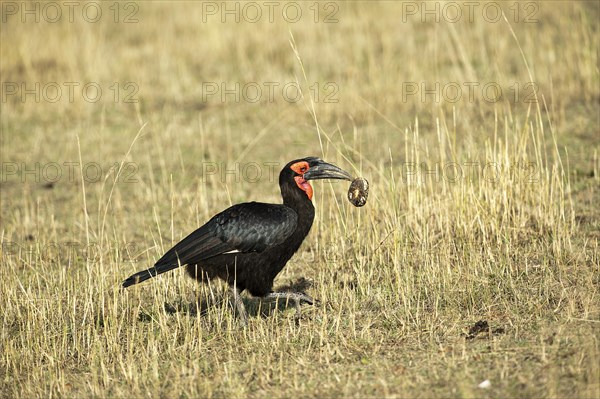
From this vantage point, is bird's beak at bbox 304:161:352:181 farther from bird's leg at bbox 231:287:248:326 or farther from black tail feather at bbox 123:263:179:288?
black tail feather at bbox 123:263:179:288

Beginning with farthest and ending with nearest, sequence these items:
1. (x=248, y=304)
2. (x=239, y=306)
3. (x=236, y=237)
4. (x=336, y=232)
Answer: (x=336, y=232)
(x=248, y=304)
(x=239, y=306)
(x=236, y=237)

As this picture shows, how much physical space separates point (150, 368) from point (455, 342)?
1.89 metres

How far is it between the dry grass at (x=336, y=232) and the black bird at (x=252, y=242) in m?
0.25

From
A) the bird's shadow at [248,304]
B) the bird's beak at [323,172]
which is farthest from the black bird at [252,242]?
the bird's shadow at [248,304]

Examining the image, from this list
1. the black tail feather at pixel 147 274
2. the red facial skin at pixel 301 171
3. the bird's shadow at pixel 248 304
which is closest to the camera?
the black tail feather at pixel 147 274

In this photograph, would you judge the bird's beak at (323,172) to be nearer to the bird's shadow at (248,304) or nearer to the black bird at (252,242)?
the black bird at (252,242)

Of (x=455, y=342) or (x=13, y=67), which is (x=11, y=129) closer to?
(x=13, y=67)

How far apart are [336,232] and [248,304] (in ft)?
3.07

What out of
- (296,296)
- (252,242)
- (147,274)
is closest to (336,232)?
(296,296)

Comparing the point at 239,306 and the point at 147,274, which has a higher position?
the point at 147,274

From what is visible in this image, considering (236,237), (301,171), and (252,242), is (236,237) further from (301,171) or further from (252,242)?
(301,171)

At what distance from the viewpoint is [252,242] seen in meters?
6.06

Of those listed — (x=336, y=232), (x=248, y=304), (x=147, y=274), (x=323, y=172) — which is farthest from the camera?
(x=336, y=232)

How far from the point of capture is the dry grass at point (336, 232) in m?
5.32
